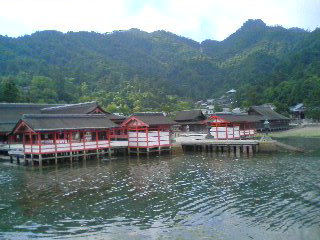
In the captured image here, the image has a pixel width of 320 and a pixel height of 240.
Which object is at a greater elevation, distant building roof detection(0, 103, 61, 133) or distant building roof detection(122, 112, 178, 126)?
distant building roof detection(0, 103, 61, 133)

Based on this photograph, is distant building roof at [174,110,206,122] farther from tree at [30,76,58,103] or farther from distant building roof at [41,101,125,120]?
tree at [30,76,58,103]

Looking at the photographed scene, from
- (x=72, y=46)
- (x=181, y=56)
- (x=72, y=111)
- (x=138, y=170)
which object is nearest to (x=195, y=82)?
(x=181, y=56)

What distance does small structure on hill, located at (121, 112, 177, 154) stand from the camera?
36.1 metres

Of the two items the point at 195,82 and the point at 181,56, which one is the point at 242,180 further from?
the point at 181,56

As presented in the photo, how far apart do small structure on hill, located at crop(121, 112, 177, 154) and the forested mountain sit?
3328 cm

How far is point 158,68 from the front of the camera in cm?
13475

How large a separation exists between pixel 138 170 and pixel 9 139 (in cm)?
1793

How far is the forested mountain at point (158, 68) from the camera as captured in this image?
8325 centimetres

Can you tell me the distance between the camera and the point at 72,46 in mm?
138125

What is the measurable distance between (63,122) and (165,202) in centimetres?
1771

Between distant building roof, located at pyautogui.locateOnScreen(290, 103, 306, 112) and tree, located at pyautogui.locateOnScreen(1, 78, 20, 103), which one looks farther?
distant building roof, located at pyautogui.locateOnScreen(290, 103, 306, 112)

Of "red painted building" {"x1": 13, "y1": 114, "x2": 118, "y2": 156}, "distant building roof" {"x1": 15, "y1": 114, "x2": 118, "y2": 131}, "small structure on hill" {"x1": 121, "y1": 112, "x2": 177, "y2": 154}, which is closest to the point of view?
"distant building roof" {"x1": 15, "y1": 114, "x2": 118, "y2": 131}

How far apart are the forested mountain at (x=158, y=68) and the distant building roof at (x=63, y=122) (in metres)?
32.6

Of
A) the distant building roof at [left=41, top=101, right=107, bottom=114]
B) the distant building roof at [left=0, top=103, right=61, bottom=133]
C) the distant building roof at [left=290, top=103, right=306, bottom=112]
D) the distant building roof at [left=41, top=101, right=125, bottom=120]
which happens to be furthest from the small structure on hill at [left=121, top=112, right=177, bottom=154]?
the distant building roof at [left=290, top=103, right=306, bottom=112]
